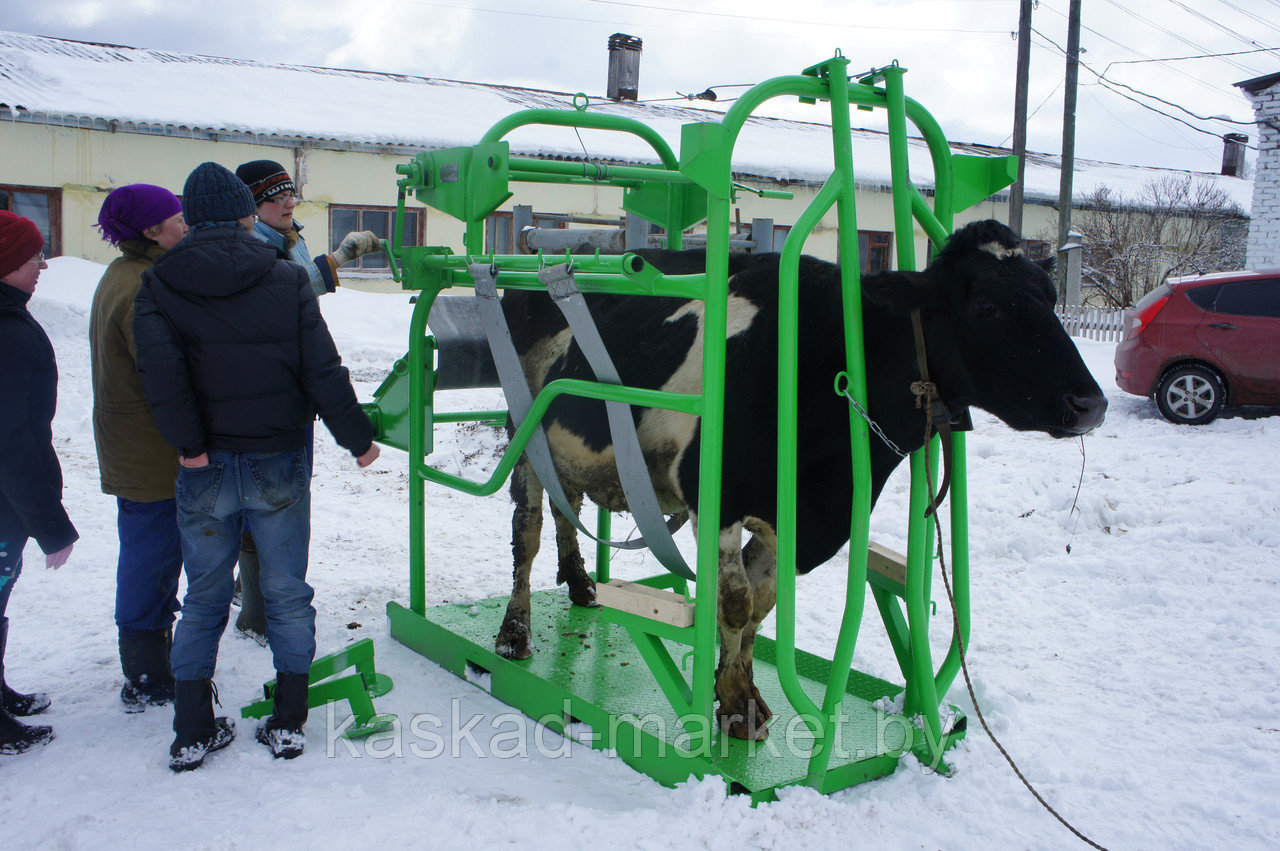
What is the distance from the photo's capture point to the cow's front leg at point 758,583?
130 inches

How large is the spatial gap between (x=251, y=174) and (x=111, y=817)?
2.48 meters

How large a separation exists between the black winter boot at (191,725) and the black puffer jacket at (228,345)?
75 centimetres

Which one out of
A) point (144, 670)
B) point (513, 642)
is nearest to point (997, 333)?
point (513, 642)

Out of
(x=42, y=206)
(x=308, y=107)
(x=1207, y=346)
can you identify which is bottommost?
(x=1207, y=346)

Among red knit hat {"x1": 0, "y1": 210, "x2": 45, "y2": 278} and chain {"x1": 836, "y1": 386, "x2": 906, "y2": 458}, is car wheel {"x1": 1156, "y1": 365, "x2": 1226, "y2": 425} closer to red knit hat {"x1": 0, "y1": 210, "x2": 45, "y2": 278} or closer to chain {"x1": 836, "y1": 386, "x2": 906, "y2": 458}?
chain {"x1": 836, "y1": 386, "x2": 906, "y2": 458}

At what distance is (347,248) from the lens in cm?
432

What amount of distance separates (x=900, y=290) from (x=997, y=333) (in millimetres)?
295

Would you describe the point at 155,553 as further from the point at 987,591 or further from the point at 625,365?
the point at 987,591

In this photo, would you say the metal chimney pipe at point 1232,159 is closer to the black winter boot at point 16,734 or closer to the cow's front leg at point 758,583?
the cow's front leg at point 758,583

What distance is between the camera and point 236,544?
310cm

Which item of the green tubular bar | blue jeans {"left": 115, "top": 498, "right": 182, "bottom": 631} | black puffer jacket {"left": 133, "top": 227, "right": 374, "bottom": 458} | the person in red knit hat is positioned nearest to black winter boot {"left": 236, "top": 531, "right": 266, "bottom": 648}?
blue jeans {"left": 115, "top": 498, "right": 182, "bottom": 631}

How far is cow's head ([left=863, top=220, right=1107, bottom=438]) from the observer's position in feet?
8.82

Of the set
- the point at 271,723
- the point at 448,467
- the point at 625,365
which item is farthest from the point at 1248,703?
the point at 448,467

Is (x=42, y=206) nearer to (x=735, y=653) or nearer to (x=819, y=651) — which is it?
(x=819, y=651)
